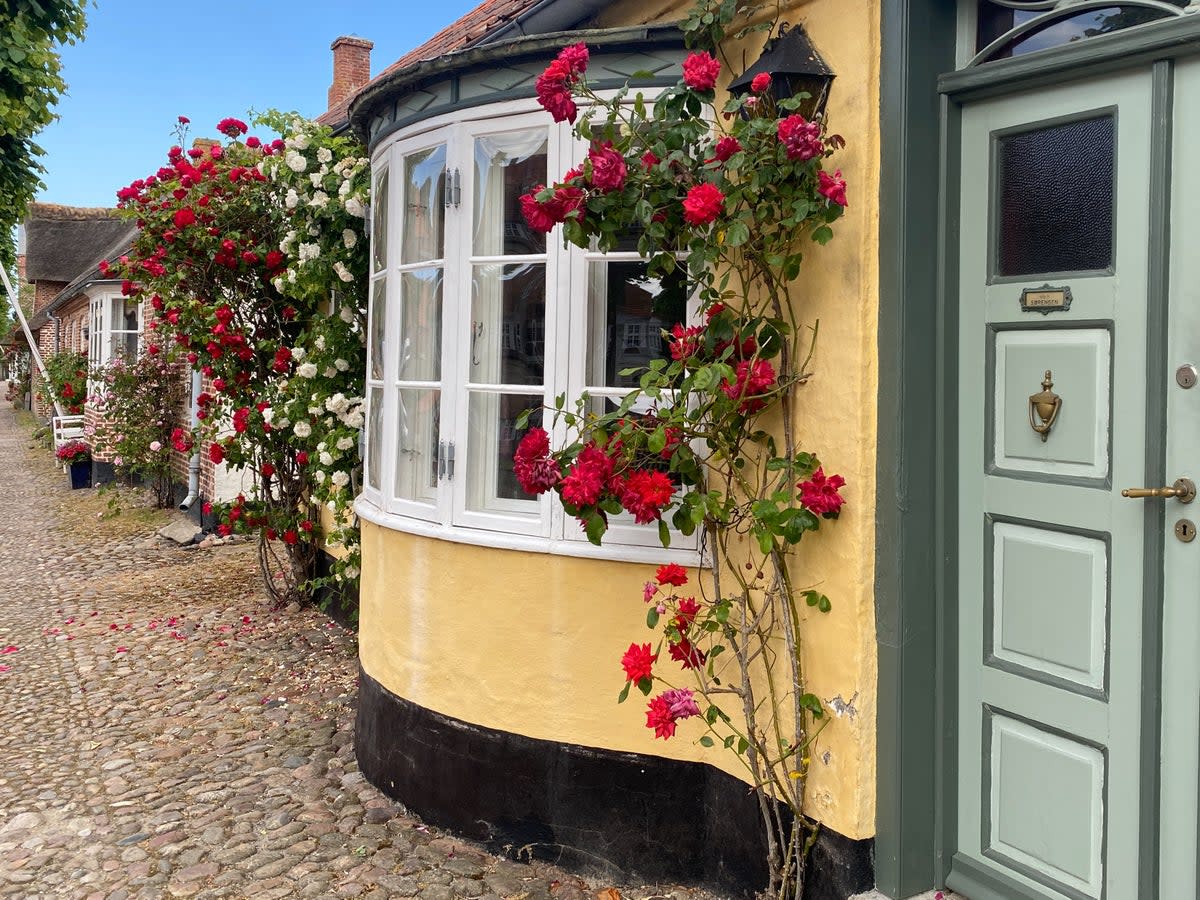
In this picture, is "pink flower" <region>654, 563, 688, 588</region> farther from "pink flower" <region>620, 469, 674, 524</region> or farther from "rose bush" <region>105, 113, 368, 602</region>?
"rose bush" <region>105, 113, 368, 602</region>

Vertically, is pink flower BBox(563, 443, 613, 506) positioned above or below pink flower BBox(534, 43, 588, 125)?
below

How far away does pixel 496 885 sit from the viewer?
3.90 m

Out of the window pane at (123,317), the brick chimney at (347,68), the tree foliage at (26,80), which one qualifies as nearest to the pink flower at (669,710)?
the tree foliage at (26,80)

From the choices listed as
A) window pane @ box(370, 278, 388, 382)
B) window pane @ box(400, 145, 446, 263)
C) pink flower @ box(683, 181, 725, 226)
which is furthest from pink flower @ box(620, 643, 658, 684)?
window pane @ box(370, 278, 388, 382)

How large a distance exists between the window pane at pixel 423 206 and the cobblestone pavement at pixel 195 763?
2.36 meters

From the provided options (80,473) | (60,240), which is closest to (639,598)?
(80,473)

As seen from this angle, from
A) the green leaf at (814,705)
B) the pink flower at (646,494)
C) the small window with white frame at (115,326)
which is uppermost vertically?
the small window with white frame at (115,326)

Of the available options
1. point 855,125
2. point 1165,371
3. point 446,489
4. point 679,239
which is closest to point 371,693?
point 446,489

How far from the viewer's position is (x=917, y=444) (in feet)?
9.85

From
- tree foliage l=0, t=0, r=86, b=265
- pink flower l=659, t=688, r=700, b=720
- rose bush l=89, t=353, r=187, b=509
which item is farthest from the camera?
rose bush l=89, t=353, r=187, b=509

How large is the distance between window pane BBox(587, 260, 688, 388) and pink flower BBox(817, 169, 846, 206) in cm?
96

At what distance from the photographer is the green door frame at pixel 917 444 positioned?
9.68 feet

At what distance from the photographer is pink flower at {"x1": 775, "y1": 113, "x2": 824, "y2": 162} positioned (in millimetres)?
2930

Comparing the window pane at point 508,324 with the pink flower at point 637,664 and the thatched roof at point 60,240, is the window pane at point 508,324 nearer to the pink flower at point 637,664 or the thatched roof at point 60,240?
the pink flower at point 637,664
